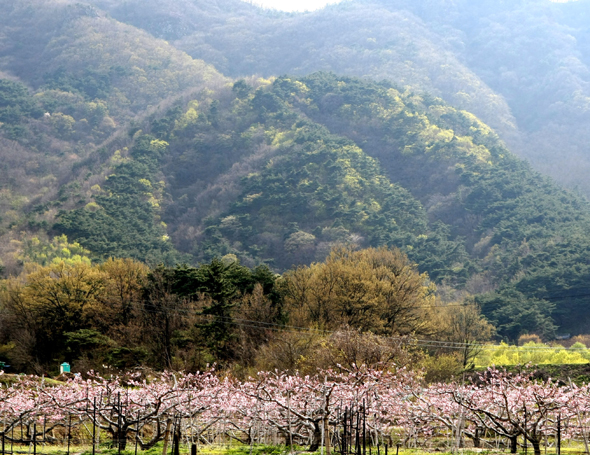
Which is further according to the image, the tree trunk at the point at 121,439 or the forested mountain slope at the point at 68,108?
the forested mountain slope at the point at 68,108

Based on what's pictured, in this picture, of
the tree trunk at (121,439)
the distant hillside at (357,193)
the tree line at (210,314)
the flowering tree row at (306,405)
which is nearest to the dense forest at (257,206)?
the tree line at (210,314)

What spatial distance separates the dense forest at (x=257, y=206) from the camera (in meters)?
49.7

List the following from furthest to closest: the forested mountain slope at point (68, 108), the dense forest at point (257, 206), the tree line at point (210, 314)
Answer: the forested mountain slope at point (68, 108) → the dense forest at point (257, 206) → the tree line at point (210, 314)

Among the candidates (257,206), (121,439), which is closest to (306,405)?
(121,439)

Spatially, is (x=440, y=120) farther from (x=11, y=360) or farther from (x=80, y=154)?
(x=11, y=360)

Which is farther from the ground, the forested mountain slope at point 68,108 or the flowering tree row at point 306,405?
the forested mountain slope at point 68,108

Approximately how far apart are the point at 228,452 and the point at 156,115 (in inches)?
5119

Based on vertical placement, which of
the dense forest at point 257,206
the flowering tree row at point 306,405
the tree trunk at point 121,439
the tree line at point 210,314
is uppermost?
the dense forest at point 257,206

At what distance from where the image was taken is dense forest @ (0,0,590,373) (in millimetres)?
49656

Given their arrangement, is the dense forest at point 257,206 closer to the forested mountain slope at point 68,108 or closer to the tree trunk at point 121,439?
the forested mountain slope at point 68,108

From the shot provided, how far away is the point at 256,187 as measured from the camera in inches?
4739

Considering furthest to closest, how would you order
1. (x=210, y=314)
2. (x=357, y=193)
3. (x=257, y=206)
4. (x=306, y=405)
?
1. (x=257, y=206)
2. (x=357, y=193)
3. (x=210, y=314)
4. (x=306, y=405)

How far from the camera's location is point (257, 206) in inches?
4584

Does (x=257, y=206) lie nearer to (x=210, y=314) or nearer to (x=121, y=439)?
(x=210, y=314)
